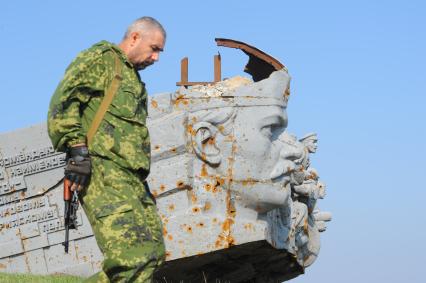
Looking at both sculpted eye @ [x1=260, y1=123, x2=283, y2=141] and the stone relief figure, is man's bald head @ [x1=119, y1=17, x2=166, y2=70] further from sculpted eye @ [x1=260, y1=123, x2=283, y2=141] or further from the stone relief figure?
sculpted eye @ [x1=260, y1=123, x2=283, y2=141]

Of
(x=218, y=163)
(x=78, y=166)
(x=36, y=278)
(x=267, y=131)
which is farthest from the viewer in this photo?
(x=36, y=278)

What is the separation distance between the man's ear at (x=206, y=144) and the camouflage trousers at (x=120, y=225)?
148 inches

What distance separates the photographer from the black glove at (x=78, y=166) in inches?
218

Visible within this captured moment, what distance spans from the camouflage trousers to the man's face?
2.02 feet

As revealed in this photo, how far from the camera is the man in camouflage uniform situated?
5.53 metres

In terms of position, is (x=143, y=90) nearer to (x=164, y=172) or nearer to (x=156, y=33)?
(x=156, y=33)

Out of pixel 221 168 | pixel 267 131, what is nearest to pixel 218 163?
pixel 221 168

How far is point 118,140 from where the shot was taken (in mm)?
5676

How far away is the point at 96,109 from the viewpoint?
570cm

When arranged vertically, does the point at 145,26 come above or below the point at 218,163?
above

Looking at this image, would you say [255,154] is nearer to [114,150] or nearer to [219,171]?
[219,171]

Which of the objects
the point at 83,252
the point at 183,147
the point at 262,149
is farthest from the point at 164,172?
the point at 83,252

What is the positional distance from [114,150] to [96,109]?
0.79 ft

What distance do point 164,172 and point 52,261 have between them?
6.60 ft
